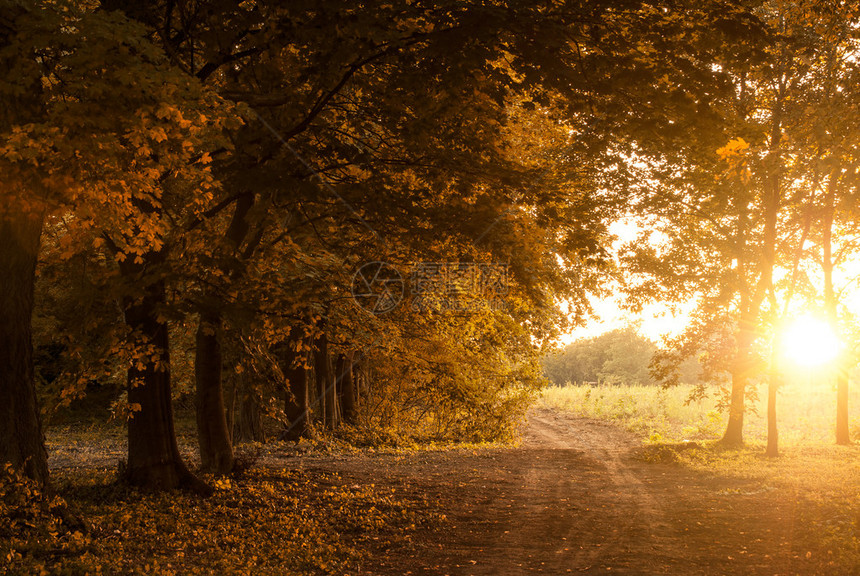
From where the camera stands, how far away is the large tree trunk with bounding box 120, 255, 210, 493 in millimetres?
9789

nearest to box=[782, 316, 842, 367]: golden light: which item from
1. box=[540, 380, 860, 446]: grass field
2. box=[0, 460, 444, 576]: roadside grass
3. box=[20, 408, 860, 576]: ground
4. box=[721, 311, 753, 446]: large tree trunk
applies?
box=[721, 311, 753, 446]: large tree trunk

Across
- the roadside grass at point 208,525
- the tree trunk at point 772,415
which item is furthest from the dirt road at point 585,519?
the tree trunk at point 772,415

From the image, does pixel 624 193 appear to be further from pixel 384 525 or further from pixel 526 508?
pixel 384 525

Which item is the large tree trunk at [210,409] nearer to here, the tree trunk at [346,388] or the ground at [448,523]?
the ground at [448,523]

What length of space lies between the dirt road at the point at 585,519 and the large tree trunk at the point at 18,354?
13.2 feet

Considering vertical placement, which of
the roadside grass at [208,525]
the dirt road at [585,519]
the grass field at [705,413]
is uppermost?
the roadside grass at [208,525]

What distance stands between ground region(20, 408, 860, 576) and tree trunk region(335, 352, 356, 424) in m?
7.64

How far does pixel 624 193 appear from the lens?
18.7m

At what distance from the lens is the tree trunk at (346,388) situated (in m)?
22.9

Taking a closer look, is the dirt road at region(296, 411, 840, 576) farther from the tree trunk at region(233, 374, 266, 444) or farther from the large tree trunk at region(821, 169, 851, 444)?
the large tree trunk at region(821, 169, 851, 444)

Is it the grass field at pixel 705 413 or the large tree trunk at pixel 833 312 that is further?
the grass field at pixel 705 413

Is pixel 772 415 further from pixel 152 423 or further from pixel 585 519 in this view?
pixel 152 423

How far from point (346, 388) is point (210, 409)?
12121 millimetres

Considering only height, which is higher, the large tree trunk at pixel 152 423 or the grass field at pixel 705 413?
the large tree trunk at pixel 152 423
